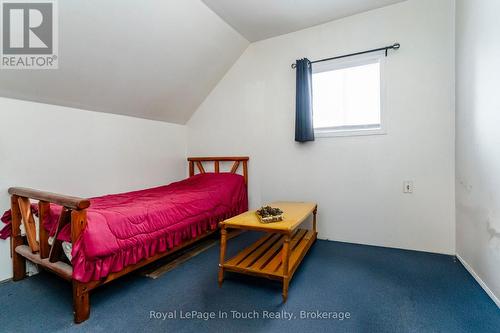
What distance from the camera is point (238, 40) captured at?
300 cm

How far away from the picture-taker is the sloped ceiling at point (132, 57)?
1879mm

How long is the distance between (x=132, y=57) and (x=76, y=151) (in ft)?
3.37

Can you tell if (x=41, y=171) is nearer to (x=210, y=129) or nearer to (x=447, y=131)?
(x=210, y=129)

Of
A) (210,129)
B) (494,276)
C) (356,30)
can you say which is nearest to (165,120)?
(210,129)

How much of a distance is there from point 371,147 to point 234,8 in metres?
1.95

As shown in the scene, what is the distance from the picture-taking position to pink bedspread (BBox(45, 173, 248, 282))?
1413 mm

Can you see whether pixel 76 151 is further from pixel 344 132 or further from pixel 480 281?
pixel 480 281

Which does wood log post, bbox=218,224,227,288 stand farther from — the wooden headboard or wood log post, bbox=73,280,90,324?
the wooden headboard

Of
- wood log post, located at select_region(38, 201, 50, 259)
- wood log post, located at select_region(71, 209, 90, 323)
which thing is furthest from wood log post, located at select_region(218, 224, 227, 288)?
wood log post, located at select_region(38, 201, 50, 259)

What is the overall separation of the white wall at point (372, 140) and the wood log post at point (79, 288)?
2.04 m

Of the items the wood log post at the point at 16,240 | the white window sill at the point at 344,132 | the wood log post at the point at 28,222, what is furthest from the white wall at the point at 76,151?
the white window sill at the point at 344,132

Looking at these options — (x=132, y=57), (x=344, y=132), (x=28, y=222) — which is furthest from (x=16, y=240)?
(x=344, y=132)

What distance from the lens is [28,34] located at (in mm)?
1766

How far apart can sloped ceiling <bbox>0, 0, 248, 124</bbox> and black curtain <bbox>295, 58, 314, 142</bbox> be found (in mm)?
913
